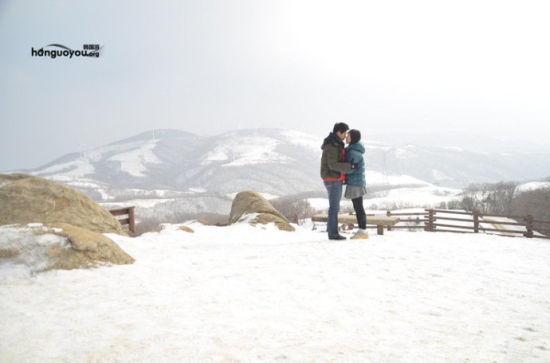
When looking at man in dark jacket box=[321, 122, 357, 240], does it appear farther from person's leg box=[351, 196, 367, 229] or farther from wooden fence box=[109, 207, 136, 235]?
wooden fence box=[109, 207, 136, 235]

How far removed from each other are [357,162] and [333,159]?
0.63 metres

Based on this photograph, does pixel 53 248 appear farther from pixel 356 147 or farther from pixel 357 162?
pixel 356 147

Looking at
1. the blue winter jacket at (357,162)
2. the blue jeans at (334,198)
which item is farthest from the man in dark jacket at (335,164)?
the blue winter jacket at (357,162)

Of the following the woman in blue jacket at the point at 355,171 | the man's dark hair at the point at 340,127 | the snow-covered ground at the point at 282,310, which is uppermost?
the man's dark hair at the point at 340,127

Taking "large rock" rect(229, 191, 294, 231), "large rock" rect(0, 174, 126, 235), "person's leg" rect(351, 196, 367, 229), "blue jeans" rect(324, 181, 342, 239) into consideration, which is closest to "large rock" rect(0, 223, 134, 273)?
"large rock" rect(0, 174, 126, 235)

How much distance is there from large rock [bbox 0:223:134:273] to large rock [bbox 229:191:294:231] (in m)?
7.40

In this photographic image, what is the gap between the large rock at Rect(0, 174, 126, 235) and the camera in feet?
22.9

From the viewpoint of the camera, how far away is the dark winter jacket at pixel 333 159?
7.54 metres

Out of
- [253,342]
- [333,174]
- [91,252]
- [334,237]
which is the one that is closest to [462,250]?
[334,237]

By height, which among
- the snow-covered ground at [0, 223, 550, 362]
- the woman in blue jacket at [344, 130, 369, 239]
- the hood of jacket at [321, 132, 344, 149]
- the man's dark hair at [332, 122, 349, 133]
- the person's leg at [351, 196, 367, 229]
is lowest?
the snow-covered ground at [0, 223, 550, 362]

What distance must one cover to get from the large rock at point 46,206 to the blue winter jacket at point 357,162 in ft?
20.3

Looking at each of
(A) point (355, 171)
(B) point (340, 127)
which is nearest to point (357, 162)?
(A) point (355, 171)

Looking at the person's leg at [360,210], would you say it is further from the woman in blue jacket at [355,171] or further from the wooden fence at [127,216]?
the wooden fence at [127,216]

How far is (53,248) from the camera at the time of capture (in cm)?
497
